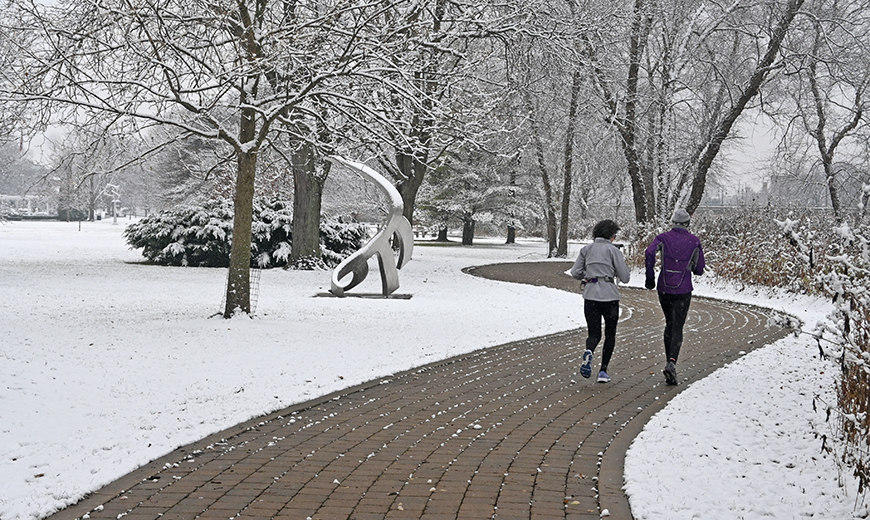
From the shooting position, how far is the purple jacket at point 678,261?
301 inches

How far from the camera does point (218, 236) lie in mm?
24031

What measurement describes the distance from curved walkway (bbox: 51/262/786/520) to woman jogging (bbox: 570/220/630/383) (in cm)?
35

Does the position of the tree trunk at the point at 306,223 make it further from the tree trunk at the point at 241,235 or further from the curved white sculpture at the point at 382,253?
the tree trunk at the point at 241,235

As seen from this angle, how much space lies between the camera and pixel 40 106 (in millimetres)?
10875

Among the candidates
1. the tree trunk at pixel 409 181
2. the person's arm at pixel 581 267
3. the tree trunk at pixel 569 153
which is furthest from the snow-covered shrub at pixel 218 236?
the person's arm at pixel 581 267

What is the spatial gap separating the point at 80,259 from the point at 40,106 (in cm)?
1670

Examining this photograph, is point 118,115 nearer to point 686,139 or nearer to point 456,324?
point 456,324

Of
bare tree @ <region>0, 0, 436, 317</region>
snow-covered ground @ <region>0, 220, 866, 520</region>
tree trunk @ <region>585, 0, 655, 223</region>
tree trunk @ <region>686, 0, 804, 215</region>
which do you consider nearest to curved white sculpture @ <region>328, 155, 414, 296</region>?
snow-covered ground @ <region>0, 220, 866, 520</region>

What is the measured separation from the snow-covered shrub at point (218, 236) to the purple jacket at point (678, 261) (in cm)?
1705

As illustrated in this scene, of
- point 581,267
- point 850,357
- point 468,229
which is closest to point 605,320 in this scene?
point 581,267

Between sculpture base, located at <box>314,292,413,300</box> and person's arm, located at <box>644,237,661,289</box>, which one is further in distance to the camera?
sculpture base, located at <box>314,292,413,300</box>

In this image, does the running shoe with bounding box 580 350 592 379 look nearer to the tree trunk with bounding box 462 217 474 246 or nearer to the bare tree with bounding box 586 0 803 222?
the bare tree with bounding box 586 0 803 222

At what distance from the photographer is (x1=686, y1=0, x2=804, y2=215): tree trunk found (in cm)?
2188

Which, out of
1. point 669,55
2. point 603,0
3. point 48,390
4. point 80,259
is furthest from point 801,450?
point 80,259
